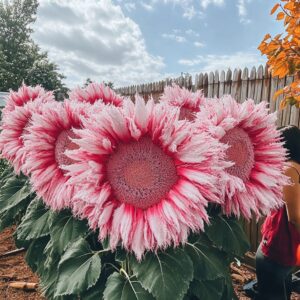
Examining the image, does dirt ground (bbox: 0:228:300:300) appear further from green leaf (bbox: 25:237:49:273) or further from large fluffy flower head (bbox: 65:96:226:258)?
large fluffy flower head (bbox: 65:96:226:258)

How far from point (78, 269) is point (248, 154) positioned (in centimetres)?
57

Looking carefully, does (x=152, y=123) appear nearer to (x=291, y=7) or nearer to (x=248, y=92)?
(x=291, y=7)

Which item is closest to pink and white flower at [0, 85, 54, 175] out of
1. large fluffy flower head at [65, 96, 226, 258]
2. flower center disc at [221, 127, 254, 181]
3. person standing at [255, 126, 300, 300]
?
large fluffy flower head at [65, 96, 226, 258]

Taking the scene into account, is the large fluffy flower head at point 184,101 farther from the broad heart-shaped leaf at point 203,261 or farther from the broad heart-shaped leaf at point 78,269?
the broad heart-shaped leaf at point 78,269

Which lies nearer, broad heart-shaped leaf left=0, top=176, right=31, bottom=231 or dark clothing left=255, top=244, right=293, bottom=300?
broad heart-shaped leaf left=0, top=176, right=31, bottom=231

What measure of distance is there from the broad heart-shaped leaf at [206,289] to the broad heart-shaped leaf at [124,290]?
0.15m

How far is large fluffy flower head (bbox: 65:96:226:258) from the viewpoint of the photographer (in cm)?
60

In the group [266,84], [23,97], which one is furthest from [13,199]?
[266,84]

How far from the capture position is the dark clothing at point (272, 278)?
7.45 feet

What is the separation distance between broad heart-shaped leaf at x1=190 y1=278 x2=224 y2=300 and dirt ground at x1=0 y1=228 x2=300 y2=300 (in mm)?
2331

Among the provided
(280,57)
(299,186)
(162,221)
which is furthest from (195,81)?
(162,221)

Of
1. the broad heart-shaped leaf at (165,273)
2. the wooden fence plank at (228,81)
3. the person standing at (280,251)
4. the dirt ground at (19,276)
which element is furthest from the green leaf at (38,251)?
the wooden fence plank at (228,81)

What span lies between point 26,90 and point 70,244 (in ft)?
2.33

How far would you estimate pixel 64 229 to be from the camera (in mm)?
973
